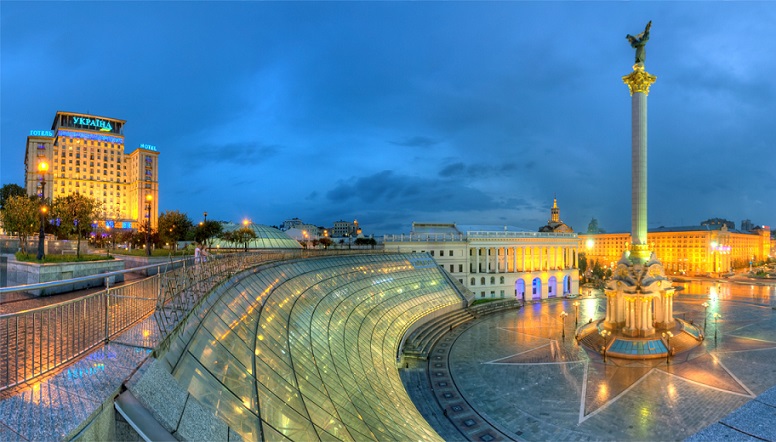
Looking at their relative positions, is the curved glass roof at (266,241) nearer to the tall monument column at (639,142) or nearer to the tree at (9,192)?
the tall monument column at (639,142)

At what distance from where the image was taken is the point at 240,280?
18656 mm

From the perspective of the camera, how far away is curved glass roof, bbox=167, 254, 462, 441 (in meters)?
10.1

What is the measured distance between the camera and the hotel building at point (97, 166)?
122938 mm

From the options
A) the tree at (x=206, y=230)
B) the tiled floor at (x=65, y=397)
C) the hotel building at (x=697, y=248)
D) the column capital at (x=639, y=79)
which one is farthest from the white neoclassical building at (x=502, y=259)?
the tiled floor at (x=65, y=397)

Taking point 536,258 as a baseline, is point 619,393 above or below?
below

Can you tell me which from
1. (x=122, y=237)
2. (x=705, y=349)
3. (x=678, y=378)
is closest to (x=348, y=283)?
(x=678, y=378)

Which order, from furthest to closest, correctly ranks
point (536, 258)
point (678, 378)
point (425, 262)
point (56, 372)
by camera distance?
1. point (536, 258)
2. point (425, 262)
3. point (678, 378)
4. point (56, 372)

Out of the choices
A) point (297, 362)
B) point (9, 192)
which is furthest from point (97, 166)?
point (297, 362)

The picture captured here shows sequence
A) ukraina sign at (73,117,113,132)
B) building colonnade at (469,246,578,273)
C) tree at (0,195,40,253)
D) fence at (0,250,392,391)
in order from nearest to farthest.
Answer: fence at (0,250,392,391) < tree at (0,195,40,253) < building colonnade at (469,246,578,273) < ukraina sign at (73,117,113,132)

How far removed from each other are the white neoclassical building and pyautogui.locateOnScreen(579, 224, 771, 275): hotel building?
162ft

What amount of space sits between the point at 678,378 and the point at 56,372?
3612 cm

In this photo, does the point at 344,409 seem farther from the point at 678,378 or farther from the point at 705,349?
the point at 705,349

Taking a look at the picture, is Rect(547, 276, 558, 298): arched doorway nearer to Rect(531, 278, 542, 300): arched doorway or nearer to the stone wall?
Rect(531, 278, 542, 300): arched doorway

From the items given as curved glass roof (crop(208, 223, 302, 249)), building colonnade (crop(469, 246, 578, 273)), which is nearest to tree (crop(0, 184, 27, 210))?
curved glass roof (crop(208, 223, 302, 249))
